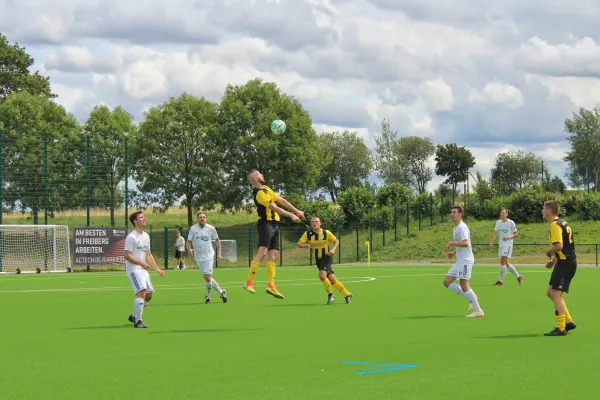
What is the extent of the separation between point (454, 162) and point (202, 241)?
322 feet

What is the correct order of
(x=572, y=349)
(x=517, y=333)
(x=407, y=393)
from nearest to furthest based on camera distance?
(x=407, y=393) → (x=572, y=349) → (x=517, y=333)

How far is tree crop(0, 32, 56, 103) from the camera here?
79.2m

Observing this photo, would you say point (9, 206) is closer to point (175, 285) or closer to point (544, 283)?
point (175, 285)

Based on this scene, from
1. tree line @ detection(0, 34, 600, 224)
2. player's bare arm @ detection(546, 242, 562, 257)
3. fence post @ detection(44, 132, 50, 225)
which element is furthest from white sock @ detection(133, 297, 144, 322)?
tree line @ detection(0, 34, 600, 224)

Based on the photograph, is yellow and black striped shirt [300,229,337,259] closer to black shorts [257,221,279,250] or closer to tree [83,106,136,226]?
black shorts [257,221,279,250]

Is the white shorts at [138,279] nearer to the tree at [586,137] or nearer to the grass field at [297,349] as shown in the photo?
the grass field at [297,349]

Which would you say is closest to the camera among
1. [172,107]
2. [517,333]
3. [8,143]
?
[517,333]

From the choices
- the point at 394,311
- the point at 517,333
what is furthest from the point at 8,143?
the point at 517,333

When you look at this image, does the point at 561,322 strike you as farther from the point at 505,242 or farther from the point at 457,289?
the point at 505,242

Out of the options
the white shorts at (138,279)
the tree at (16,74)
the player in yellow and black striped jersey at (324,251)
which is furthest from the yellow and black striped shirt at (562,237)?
the tree at (16,74)

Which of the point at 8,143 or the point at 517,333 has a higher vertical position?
the point at 8,143

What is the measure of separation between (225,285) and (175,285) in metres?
1.74

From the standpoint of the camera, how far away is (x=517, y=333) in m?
13.9

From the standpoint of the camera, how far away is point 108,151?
62.5m
